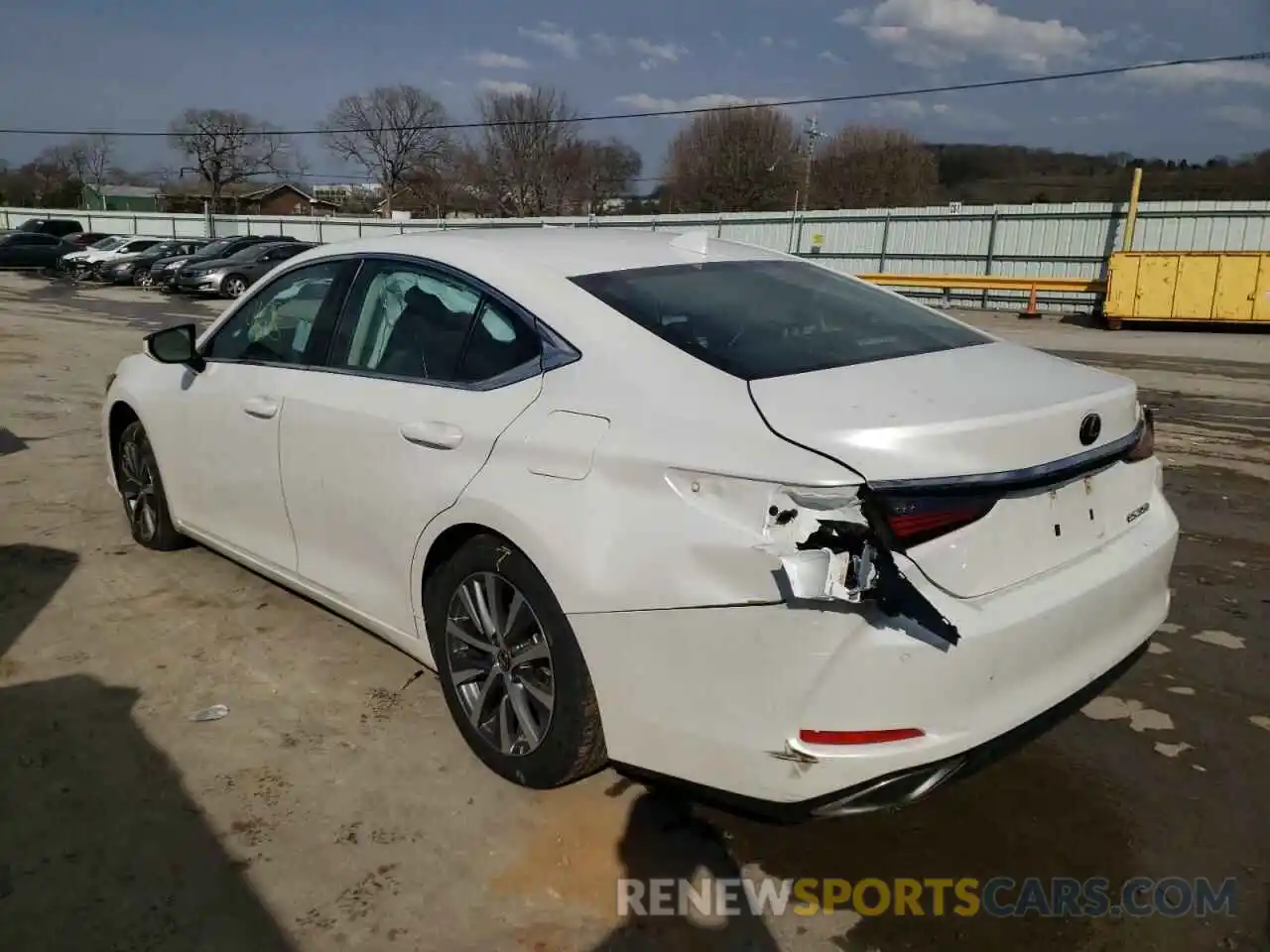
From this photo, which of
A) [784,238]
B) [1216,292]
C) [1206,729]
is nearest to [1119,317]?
[1216,292]

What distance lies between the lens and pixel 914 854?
263 cm

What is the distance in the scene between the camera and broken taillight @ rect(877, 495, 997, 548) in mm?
2100

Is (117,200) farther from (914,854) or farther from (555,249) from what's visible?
(914,854)

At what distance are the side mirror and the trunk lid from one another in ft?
9.31

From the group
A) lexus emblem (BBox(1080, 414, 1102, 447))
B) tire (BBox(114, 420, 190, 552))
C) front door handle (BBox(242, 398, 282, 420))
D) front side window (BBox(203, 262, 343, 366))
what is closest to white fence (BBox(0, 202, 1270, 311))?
tire (BBox(114, 420, 190, 552))

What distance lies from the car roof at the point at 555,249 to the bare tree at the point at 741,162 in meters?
54.6

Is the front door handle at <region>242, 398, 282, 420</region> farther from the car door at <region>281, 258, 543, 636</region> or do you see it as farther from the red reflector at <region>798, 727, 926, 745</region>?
the red reflector at <region>798, 727, 926, 745</region>

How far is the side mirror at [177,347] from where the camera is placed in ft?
13.5

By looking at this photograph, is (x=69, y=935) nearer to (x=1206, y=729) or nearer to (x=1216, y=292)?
(x=1206, y=729)

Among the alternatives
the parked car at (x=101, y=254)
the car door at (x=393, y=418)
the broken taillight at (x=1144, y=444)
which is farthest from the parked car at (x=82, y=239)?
the broken taillight at (x=1144, y=444)

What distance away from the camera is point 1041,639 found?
2322mm

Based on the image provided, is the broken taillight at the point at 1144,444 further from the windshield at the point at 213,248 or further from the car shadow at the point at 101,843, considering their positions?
the windshield at the point at 213,248

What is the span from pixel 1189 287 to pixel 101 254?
28.9 m

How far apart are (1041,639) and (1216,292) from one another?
2063cm
